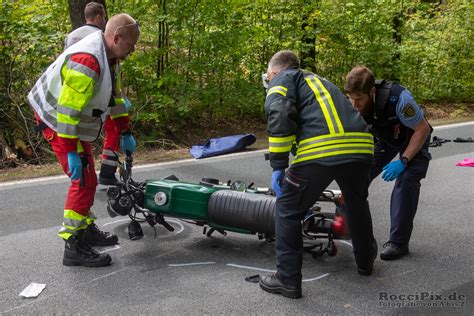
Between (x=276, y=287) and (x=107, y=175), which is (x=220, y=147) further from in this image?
(x=276, y=287)

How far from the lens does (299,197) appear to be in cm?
359

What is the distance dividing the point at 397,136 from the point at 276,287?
5.43 feet

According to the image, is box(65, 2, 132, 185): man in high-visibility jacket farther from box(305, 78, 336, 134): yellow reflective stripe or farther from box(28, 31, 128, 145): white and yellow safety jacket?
box(305, 78, 336, 134): yellow reflective stripe

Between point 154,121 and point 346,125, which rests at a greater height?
point 346,125

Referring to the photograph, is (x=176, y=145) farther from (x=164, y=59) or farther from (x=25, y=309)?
(x=25, y=309)

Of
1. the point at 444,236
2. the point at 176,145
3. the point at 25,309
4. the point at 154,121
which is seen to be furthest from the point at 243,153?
the point at 25,309

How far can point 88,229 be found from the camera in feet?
14.9

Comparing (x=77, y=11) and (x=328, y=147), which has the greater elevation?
(x=77, y=11)

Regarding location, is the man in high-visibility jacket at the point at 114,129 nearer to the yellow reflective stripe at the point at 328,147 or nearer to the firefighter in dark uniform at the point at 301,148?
the firefighter in dark uniform at the point at 301,148

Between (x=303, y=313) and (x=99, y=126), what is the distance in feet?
6.80

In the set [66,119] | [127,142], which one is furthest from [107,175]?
[66,119]

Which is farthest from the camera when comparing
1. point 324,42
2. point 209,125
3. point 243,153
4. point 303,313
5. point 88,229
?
point 324,42

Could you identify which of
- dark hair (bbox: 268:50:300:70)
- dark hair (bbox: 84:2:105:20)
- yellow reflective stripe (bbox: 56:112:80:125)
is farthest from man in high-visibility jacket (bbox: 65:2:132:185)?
dark hair (bbox: 84:2:105:20)

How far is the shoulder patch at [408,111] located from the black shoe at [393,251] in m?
1.08
